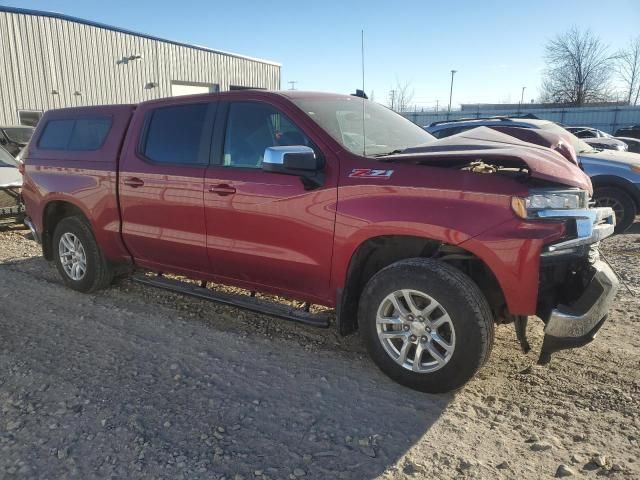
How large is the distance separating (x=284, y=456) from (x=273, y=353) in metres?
1.29

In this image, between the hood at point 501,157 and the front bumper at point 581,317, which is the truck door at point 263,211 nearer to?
the hood at point 501,157

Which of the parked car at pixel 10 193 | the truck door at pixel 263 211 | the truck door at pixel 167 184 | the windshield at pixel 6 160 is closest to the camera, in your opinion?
the truck door at pixel 263 211

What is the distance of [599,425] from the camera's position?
293 centimetres

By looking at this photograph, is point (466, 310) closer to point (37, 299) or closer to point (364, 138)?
point (364, 138)

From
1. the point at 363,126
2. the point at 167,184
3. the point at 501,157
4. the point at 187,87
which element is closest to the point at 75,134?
the point at 167,184

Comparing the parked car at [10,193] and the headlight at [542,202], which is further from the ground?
the headlight at [542,202]

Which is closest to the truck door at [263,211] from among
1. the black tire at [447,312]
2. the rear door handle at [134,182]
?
the black tire at [447,312]

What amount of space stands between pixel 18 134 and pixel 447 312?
1138 centimetres

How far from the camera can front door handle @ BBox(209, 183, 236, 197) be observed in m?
3.95

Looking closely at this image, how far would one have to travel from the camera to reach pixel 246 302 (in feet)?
13.6

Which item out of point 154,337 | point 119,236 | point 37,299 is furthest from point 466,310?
point 37,299

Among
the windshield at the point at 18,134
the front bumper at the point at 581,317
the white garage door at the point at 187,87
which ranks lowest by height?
the front bumper at the point at 581,317

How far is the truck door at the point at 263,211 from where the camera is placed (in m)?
3.59

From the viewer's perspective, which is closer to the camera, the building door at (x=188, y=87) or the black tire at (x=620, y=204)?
the black tire at (x=620, y=204)
